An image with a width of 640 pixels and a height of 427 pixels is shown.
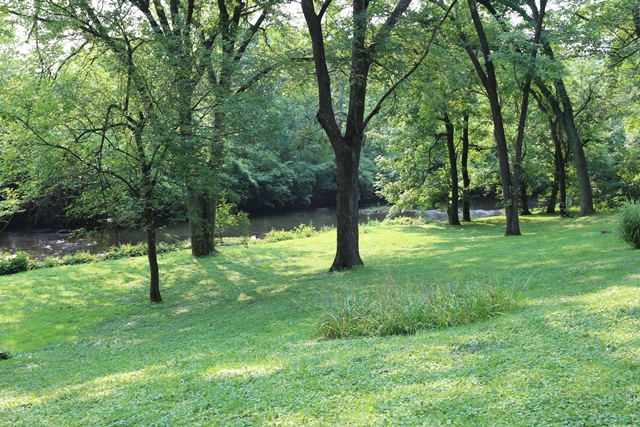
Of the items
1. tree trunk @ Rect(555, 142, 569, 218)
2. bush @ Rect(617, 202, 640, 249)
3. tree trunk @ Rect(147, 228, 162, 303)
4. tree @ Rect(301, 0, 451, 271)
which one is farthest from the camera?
tree trunk @ Rect(555, 142, 569, 218)

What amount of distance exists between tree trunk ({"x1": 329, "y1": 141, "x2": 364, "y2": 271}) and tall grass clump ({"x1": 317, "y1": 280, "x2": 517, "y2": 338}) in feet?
20.9

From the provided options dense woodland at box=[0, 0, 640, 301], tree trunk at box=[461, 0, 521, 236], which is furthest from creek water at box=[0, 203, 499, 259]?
tree trunk at box=[461, 0, 521, 236]

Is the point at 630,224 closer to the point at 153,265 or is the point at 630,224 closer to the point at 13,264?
the point at 153,265

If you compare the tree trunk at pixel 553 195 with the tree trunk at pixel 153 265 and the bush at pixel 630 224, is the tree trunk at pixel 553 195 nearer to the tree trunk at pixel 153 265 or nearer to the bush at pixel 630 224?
the bush at pixel 630 224

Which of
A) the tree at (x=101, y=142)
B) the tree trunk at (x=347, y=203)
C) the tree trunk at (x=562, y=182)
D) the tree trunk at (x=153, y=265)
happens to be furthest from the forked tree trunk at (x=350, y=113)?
the tree trunk at (x=562, y=182)

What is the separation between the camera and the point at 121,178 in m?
11.3

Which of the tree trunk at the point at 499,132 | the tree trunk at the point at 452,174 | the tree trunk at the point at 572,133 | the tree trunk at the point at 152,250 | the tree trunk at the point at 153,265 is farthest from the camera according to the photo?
the tree trunk at the point at 452,174

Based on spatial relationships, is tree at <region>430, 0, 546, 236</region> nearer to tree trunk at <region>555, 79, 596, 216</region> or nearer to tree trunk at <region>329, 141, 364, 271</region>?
tree trunk at <region>555, 79, 596, 216</region>

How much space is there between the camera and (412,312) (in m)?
6.91

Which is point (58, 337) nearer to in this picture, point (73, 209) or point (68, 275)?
point (73, 209)

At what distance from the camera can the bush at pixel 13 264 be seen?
1859 cm

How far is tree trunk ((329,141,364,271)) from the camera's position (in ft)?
45.1

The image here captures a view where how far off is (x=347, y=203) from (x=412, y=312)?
23.5 feet

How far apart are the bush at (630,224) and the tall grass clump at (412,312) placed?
5.10 m
